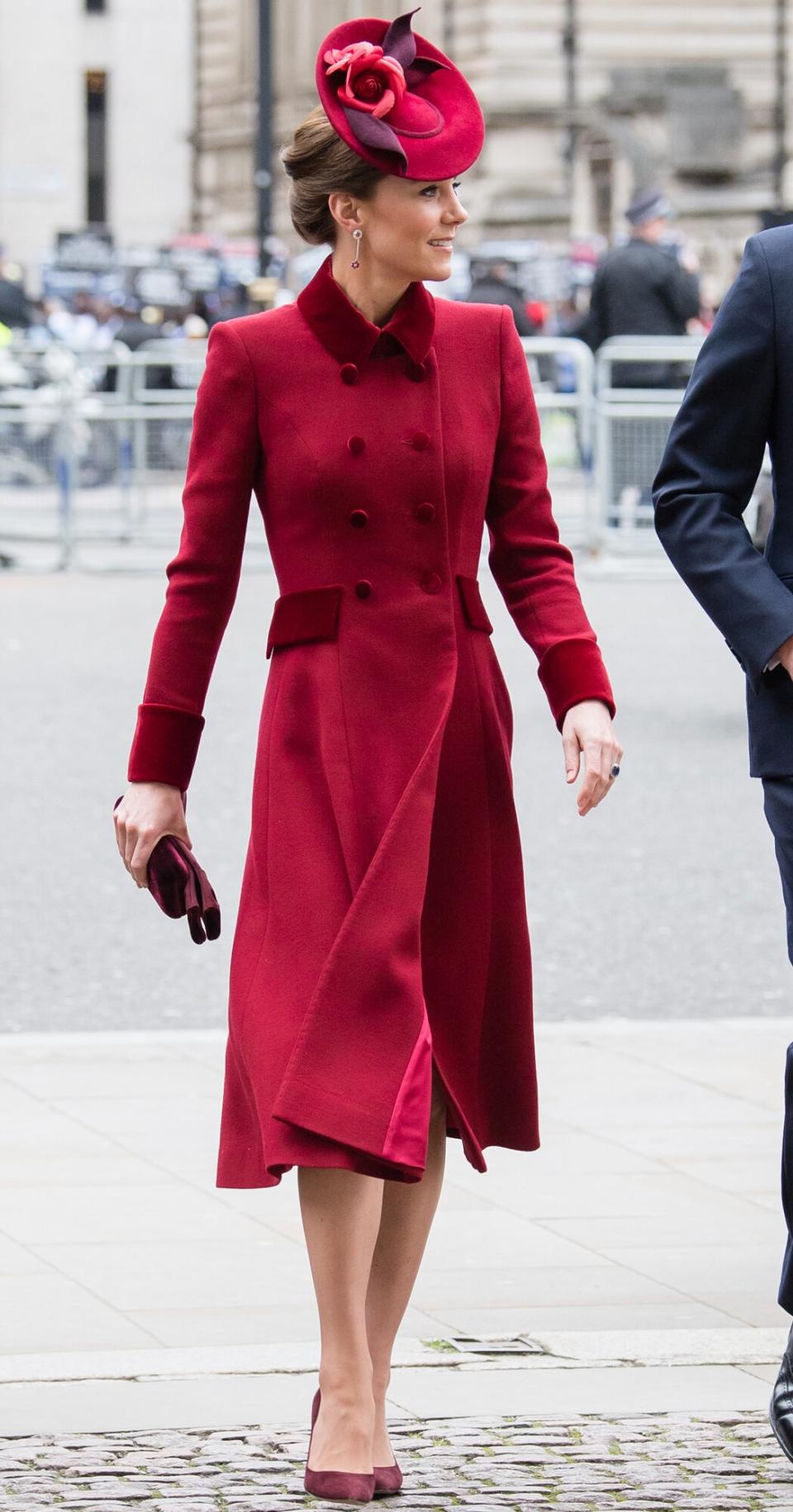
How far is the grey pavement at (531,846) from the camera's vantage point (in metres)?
7.12

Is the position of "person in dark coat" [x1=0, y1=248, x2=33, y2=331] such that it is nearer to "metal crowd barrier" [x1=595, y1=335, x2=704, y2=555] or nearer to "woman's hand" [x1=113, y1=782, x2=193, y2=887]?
"metal crowd barrier" [x1=595, y1=335, x2=704, y2=555]

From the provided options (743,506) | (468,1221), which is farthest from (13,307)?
(743,506)

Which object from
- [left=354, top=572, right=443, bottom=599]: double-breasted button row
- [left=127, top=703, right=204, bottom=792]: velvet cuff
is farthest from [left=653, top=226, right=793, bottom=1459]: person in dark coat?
[left=127, top=703, right=204, bottom=792]: velvet cuff

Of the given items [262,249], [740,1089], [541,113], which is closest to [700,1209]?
[740,1089]

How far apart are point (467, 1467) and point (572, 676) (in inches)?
39.9

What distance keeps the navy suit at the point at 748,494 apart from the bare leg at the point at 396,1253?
1.52 ft

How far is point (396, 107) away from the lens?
12.0ft

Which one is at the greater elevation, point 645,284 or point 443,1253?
point 645,284

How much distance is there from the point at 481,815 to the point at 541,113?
1693 inches

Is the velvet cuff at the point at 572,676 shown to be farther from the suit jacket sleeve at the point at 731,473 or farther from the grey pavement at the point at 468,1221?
the grey pavement at the point at 468,1221

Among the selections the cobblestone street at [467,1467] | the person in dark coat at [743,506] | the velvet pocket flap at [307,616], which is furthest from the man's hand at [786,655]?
the cobblestone street at [467,1467]

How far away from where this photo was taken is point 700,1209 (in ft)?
16.9

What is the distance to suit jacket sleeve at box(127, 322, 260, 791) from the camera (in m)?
3.71

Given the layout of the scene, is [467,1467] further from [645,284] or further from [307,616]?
[645,284]
